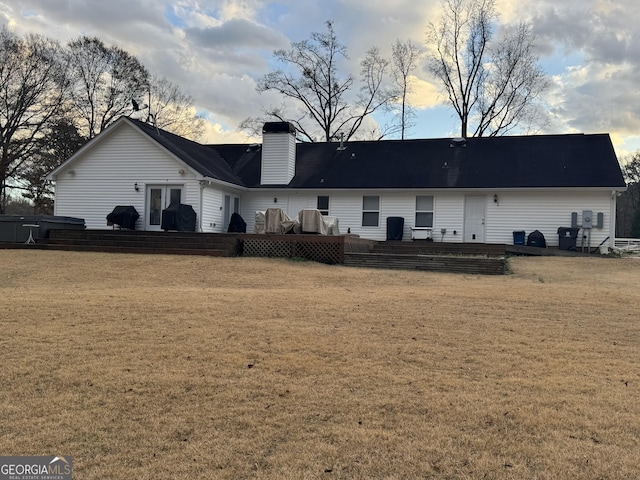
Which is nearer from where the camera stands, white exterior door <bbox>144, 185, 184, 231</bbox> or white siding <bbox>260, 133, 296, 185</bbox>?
white exterior door <bbox>144, 185, 184, 231</bbox>

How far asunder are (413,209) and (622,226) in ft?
145

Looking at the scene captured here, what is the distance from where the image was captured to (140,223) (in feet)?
67.2

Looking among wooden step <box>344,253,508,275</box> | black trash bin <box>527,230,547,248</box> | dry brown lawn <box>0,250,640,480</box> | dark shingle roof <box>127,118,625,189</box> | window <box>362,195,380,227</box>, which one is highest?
dark shingle roof <box>127,118,625,189</box>

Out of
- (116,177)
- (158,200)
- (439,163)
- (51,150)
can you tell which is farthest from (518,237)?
(51,150)

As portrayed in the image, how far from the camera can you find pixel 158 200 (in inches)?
806

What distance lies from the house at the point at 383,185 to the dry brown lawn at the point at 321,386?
11329 mm

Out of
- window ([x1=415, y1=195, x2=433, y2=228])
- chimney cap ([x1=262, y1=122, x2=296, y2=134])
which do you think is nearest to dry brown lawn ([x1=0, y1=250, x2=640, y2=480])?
window ([x1=415, y1=195, x2=433, y2=228])

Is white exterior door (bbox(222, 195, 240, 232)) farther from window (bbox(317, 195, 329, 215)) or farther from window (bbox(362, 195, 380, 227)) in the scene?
window (bbox(362, 195, 380, 227))

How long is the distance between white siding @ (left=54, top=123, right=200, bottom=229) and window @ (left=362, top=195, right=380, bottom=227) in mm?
7009

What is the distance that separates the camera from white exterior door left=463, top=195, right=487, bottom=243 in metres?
20.7

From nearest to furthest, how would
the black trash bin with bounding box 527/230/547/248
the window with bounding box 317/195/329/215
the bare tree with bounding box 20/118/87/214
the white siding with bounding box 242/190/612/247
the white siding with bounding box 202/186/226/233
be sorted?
the black trash bin with bounding box 527/230/547/248, the white siding with bounding box 242/190/612/247, the white siding with bounding box 202/186/226/233, the window with bounding box 317/195/329/215, the bare tree with bounding box 20/118/87/214

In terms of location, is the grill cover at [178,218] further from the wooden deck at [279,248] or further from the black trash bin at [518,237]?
the black trash bin at [518,237]

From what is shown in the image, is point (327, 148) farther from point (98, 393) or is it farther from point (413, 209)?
point (98, 393)

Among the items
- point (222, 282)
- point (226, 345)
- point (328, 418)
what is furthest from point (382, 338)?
point (222, 282)
